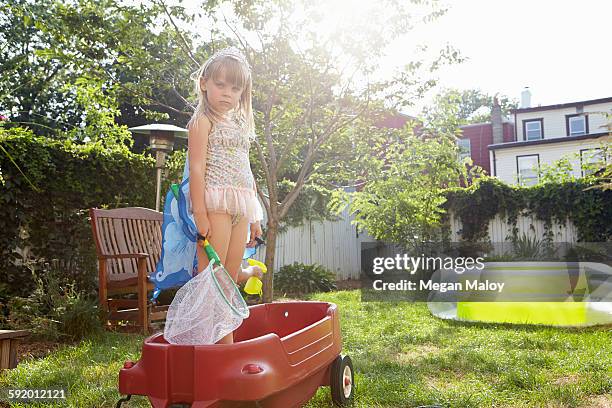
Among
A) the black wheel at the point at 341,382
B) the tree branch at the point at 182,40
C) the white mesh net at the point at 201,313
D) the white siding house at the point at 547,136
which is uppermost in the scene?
the white siding house at the point at 547,136

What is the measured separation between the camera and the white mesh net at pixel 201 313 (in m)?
1.85

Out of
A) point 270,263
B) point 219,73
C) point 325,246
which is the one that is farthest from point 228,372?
point 325,246

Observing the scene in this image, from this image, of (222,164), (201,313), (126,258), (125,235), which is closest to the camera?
(201,313)

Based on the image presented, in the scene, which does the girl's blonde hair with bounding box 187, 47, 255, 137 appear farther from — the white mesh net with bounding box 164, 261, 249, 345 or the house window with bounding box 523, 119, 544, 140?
the house window with bounding box 523, 119, 544, 140

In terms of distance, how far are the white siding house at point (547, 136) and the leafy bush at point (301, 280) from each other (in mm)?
8911

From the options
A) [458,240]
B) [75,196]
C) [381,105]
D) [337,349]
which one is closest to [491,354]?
[337,349]

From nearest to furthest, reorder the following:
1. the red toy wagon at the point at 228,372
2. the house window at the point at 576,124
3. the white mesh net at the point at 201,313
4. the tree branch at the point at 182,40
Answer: the red toy wagon at the point at 228,372 → the white mesh net at the point at 201,313 → the tree branch at the point at 182,40 → the house window at the point at 576,124

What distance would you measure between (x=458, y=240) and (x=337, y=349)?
840 cm

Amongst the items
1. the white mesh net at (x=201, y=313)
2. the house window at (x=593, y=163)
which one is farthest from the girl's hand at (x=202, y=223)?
the house window at (x=593, y=163)

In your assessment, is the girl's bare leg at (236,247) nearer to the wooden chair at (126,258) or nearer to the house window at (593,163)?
the wooden chair at (126,258)

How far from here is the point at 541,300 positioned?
4.65 metres

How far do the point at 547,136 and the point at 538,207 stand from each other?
909cm

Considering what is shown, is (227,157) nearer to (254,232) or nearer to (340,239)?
(254,232)

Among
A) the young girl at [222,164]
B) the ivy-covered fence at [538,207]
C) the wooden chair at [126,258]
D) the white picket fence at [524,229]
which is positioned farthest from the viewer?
the white picket fence at [524,229]
